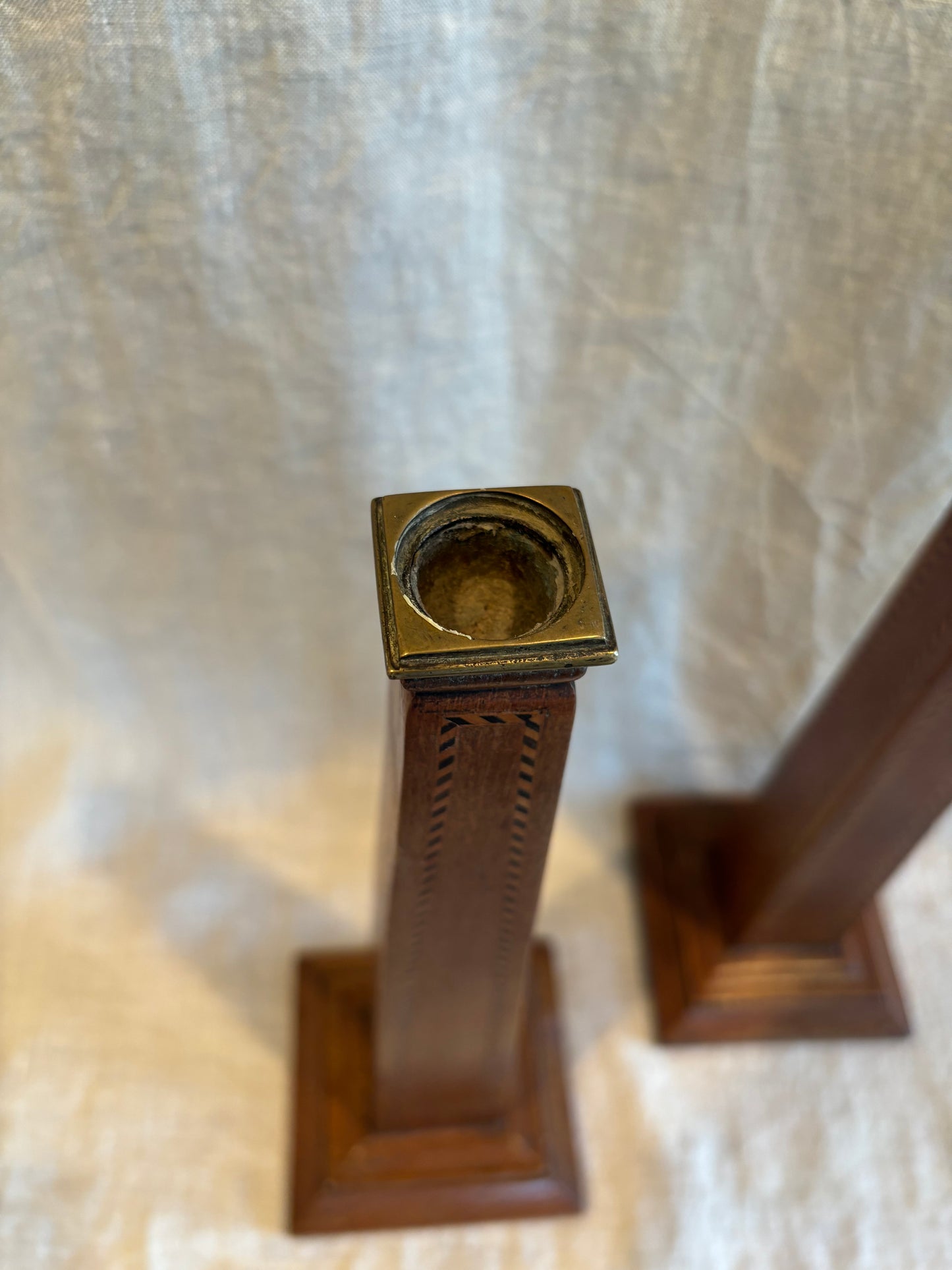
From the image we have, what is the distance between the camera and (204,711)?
82 centimetres

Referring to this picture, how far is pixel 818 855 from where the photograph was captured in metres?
0.65

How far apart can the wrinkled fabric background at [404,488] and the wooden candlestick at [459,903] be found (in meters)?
0.04

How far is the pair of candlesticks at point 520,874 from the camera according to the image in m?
0.39

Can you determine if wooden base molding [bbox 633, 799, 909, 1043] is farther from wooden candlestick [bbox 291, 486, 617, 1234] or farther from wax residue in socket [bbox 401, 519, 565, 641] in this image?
wax residue in socket [bbox 401, 519, 565, 641]

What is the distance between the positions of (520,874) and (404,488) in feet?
0.91

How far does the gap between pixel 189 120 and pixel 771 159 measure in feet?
0.90

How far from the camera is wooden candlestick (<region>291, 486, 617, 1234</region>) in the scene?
38cm

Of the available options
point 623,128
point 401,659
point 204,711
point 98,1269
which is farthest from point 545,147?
point 98,1269

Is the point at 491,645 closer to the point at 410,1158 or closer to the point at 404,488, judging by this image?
the point at 404,488

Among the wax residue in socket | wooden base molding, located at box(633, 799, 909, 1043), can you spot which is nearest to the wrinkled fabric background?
wooden base molding, located at box(633, 799, 909, 1043)

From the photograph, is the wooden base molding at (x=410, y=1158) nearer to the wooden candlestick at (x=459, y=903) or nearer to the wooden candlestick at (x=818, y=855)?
the wooden candlestick at (x=459, y=903)

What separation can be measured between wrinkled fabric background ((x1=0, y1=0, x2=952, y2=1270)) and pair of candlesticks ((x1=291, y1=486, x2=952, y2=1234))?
4 cm

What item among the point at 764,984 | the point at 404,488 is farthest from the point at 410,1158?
the point at 404,488

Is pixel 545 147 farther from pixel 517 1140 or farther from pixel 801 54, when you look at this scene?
pixel 517 1140
